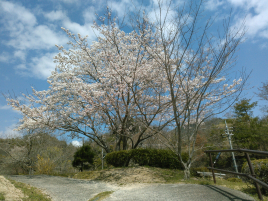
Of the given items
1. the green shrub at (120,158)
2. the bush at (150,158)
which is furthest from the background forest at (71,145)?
the green shrub at (120,158)

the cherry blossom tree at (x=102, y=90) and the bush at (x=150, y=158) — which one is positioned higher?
the cherry blossom tree at (x=102, y=90)

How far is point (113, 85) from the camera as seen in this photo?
9.23 m

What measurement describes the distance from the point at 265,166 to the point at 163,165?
232 inches

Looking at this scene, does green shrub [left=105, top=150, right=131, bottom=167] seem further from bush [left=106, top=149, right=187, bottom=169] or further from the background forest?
the background forest

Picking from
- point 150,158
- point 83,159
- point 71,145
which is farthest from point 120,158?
point 71,145

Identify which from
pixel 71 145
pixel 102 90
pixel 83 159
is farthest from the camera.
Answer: pixel 71 145

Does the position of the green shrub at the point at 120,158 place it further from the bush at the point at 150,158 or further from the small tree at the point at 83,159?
the small tree at the point at 83,159

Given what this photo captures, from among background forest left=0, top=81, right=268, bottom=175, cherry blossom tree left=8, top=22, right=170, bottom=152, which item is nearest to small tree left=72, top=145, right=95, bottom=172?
background forest left=0, top=81, right=268, bottom=175

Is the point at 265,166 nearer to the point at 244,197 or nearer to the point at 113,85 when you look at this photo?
the point at 244,197

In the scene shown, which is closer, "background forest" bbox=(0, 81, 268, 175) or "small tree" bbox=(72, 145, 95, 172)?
"background forest" bbox=(0, 81, 268, 175)

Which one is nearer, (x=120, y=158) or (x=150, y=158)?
(x=150, y=158)

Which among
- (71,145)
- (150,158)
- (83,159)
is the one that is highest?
(71,145)

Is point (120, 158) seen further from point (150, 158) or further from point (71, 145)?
point (71, 145)

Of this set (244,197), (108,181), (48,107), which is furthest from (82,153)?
(244,197)
